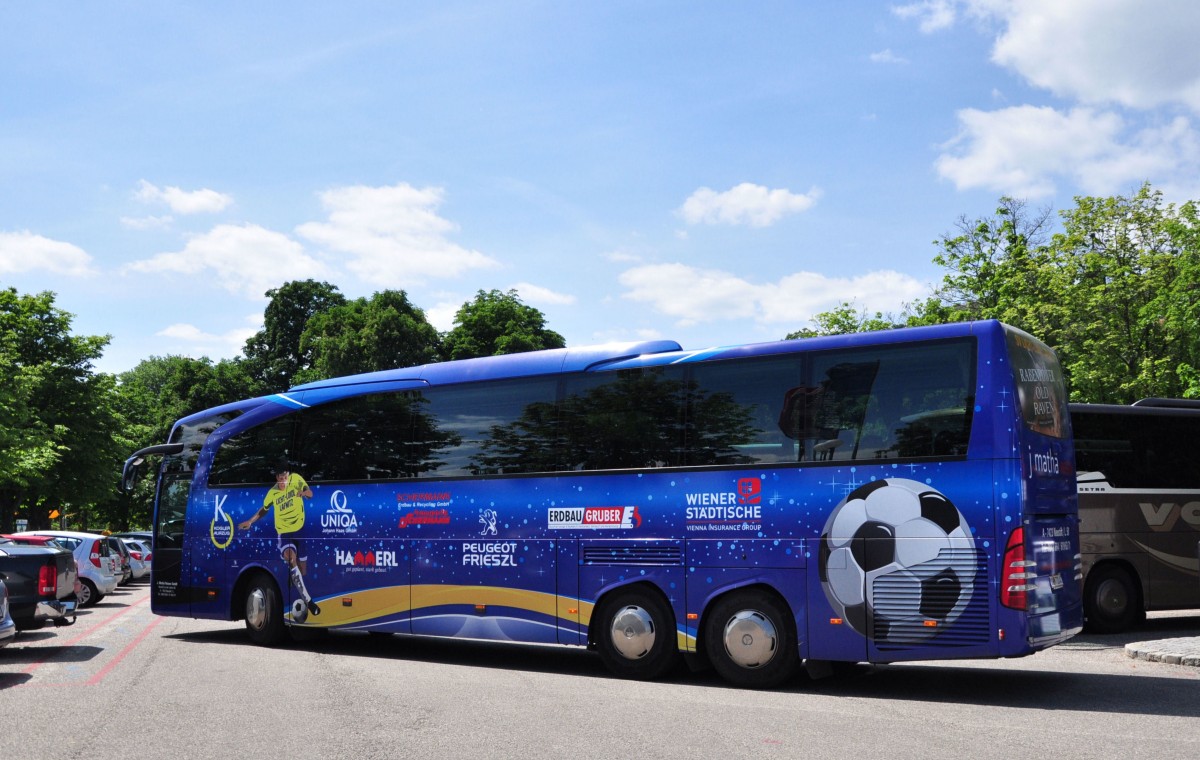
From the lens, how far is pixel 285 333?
7575cm

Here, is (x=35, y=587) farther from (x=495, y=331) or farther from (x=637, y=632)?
(x=495, y=331)

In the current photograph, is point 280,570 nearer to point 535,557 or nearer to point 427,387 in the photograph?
point 427,387

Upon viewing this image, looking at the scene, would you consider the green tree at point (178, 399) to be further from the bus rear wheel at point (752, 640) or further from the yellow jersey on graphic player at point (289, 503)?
the bus rear wheel at point (752, 640)

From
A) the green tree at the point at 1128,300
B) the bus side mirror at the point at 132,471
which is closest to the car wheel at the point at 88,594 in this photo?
→ the bus side mirror at the point at 132,471

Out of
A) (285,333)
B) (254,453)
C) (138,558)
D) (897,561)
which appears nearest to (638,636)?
(897,561)

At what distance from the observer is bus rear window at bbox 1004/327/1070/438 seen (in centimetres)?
→ 1055

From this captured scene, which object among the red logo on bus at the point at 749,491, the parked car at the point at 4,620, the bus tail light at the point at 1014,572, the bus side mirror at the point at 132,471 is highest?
the bus side mirror at the point at 132,471

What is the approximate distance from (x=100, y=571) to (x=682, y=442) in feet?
64.3

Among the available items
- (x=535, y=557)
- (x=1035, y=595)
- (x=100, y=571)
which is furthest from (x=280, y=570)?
(x=100, y=571)

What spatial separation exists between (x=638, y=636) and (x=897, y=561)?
3.13 metres

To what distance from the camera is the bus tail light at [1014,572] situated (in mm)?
10070

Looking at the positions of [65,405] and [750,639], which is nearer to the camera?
[750,639]

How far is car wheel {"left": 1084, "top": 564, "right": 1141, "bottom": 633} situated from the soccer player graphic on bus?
38.1ft

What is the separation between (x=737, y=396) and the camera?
11867mm
